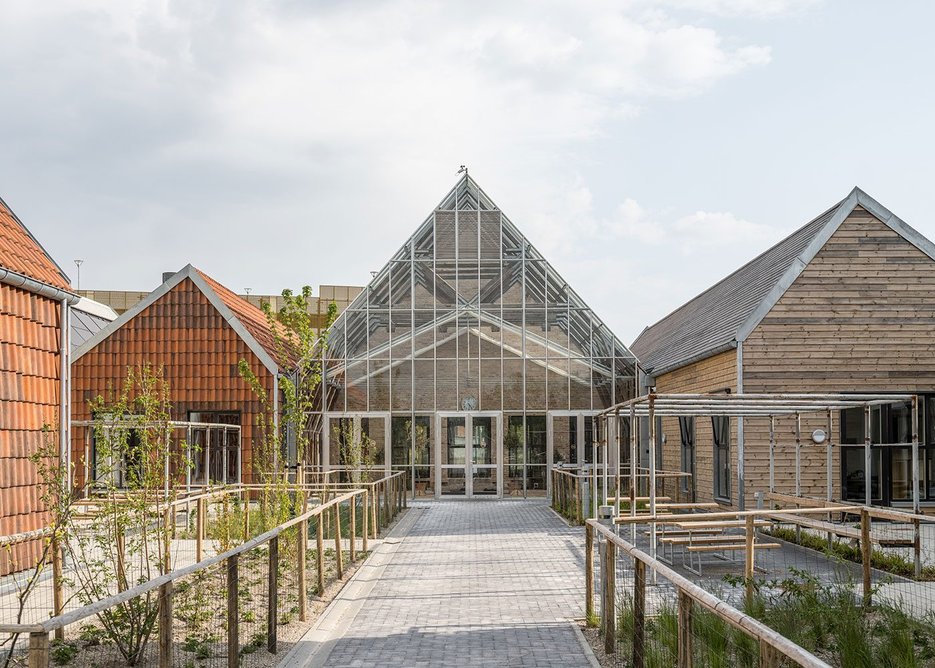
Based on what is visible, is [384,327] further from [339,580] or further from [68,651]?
[68,651]

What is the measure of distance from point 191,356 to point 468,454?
7595mm

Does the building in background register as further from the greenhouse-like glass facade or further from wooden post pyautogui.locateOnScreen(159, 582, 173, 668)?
wooden post pyautogui.locateOnScreen(159, 582, 173, 668)

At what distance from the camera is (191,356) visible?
84.9ft

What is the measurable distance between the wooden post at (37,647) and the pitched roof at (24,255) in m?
8.80

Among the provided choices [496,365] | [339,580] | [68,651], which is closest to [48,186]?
[339,580]

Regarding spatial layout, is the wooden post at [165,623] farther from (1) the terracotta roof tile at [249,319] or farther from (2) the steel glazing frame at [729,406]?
(1) the terracotta roof tile at [249,319]

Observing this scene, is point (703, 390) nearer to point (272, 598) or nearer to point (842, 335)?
point (842, 335)

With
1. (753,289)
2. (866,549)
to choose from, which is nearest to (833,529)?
(866,549)

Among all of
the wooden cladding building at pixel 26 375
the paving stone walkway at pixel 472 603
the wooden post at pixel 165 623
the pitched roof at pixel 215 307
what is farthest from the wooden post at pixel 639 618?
the pitched roof at pixel 215 307

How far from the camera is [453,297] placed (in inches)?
1072

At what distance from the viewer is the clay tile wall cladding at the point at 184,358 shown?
25.7 m

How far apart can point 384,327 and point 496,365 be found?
316 cm

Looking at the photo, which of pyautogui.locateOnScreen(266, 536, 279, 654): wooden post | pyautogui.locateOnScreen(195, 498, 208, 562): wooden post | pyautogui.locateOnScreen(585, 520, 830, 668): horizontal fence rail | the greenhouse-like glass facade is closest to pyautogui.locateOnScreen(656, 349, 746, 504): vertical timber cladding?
the greenhouse-like glass facade

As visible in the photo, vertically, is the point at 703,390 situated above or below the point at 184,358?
below
